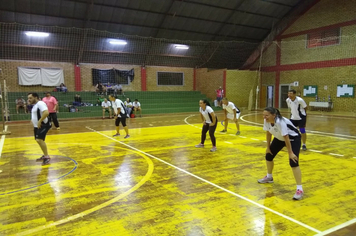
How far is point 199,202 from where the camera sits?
154 inches

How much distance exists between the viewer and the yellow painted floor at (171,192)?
3.24 meters

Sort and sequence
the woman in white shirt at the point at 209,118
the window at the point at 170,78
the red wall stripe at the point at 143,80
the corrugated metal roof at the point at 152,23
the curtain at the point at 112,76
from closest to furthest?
the woman in white shirt at the point at 209,118, the corrugated metal roof at the point at 152,23, the curtain at the point at 112,76, the red wall stripe at the point at 143,80, the window at the point at 170,78

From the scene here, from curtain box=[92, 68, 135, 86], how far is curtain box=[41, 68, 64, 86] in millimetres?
2605

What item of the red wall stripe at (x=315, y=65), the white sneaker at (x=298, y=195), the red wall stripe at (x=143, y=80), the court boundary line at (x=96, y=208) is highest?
the red wall stripe at (x=315, y=65)

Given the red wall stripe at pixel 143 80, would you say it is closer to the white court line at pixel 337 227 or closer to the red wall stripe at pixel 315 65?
the red wall stripe at pixel 315 65

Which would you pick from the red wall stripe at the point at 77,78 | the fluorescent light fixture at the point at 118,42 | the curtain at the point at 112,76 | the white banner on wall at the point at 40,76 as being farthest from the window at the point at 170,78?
the white banner on wall at the point at 40,76

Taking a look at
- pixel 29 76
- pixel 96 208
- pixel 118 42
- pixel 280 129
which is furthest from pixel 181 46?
pixel 96 208

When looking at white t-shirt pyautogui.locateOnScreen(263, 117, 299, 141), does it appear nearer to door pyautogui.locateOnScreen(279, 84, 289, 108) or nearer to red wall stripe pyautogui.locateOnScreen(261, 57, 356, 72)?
red wall stripe pyautogui.locateOnScreen(261, 57, 356, 72)

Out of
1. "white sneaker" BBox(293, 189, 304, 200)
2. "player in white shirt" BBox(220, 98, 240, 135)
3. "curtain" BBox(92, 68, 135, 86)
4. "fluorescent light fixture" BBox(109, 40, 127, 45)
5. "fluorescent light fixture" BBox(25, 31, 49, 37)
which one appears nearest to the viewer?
"white sneaker" BBox(293, 189, 304, 200)

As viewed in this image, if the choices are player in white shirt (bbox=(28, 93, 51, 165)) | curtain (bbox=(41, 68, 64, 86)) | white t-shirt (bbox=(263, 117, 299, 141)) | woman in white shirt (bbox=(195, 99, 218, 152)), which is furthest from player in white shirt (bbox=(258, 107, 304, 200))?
curtain (bbox=(41, 68, 64, 86))

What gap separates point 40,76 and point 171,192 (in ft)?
63.3

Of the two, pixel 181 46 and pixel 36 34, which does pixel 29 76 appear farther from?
pixel 181 46

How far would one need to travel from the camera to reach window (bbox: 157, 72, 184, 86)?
82.3ft

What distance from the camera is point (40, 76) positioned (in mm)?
19984
